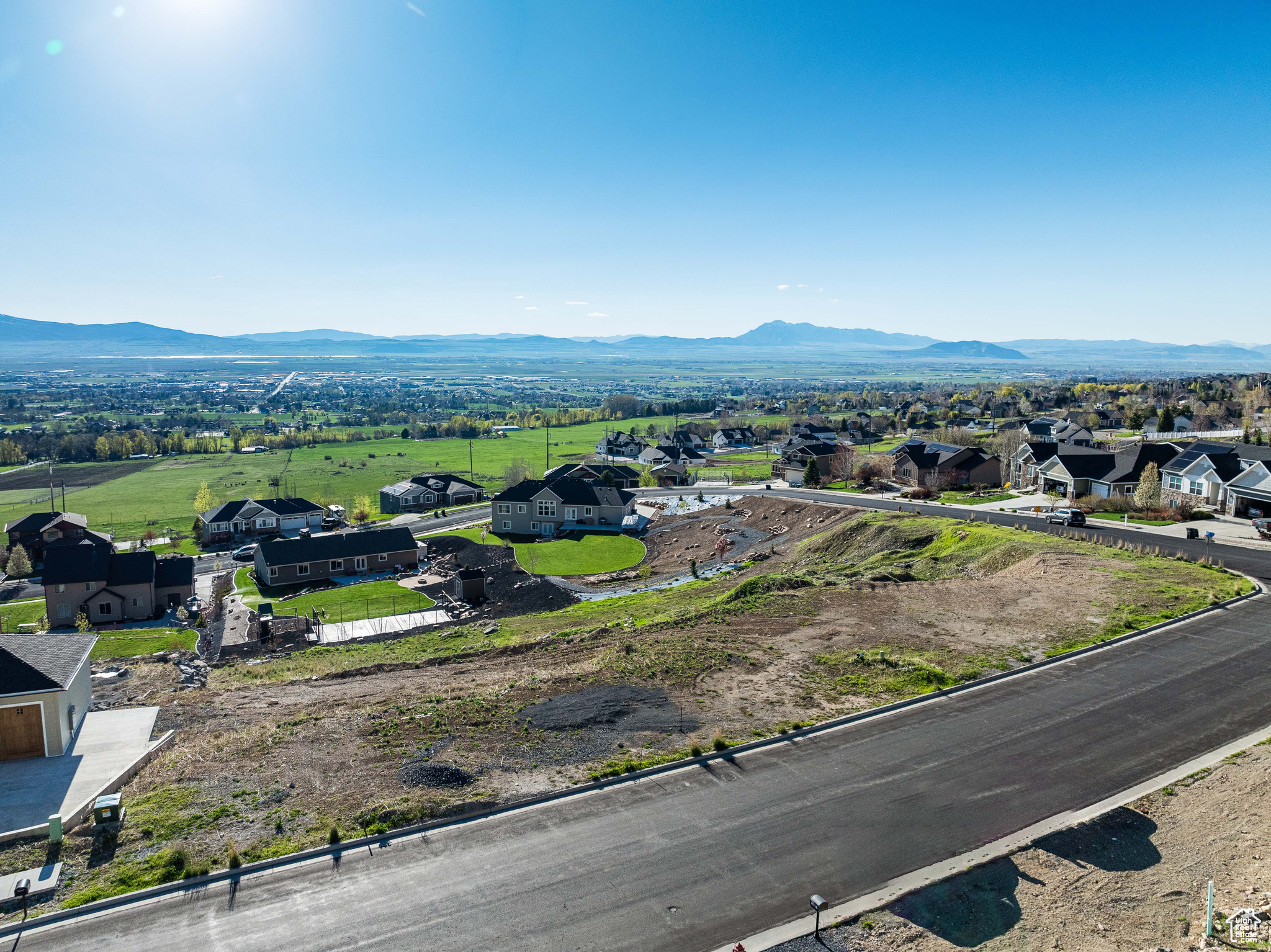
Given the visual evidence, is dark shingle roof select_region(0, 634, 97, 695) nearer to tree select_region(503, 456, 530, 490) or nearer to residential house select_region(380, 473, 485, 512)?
residential house select_region(380, 473, 485, 512)

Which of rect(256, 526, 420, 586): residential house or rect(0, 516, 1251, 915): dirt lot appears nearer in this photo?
rect(0, 516, 1251, 915): dirt lot

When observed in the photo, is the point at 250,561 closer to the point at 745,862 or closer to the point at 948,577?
the point at 948,577

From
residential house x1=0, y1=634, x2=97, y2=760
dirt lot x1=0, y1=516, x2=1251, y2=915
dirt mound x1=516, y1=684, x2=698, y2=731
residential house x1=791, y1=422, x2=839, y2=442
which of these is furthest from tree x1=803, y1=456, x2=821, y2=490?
residential house x1=0, y1=634, x2=97, y2=760

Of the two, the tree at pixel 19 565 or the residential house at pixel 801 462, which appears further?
the residential house at pixel 801 462

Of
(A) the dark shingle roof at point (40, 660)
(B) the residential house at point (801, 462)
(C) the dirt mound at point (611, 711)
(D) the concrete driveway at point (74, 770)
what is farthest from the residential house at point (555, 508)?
(D) the concrete driveway at point (74, 770)

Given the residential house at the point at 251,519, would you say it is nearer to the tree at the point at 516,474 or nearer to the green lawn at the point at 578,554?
the green lawn at the point at 578,554

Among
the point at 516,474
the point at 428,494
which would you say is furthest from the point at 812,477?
the point at 428,494

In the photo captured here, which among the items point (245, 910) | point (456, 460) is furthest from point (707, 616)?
point (456, 460)
